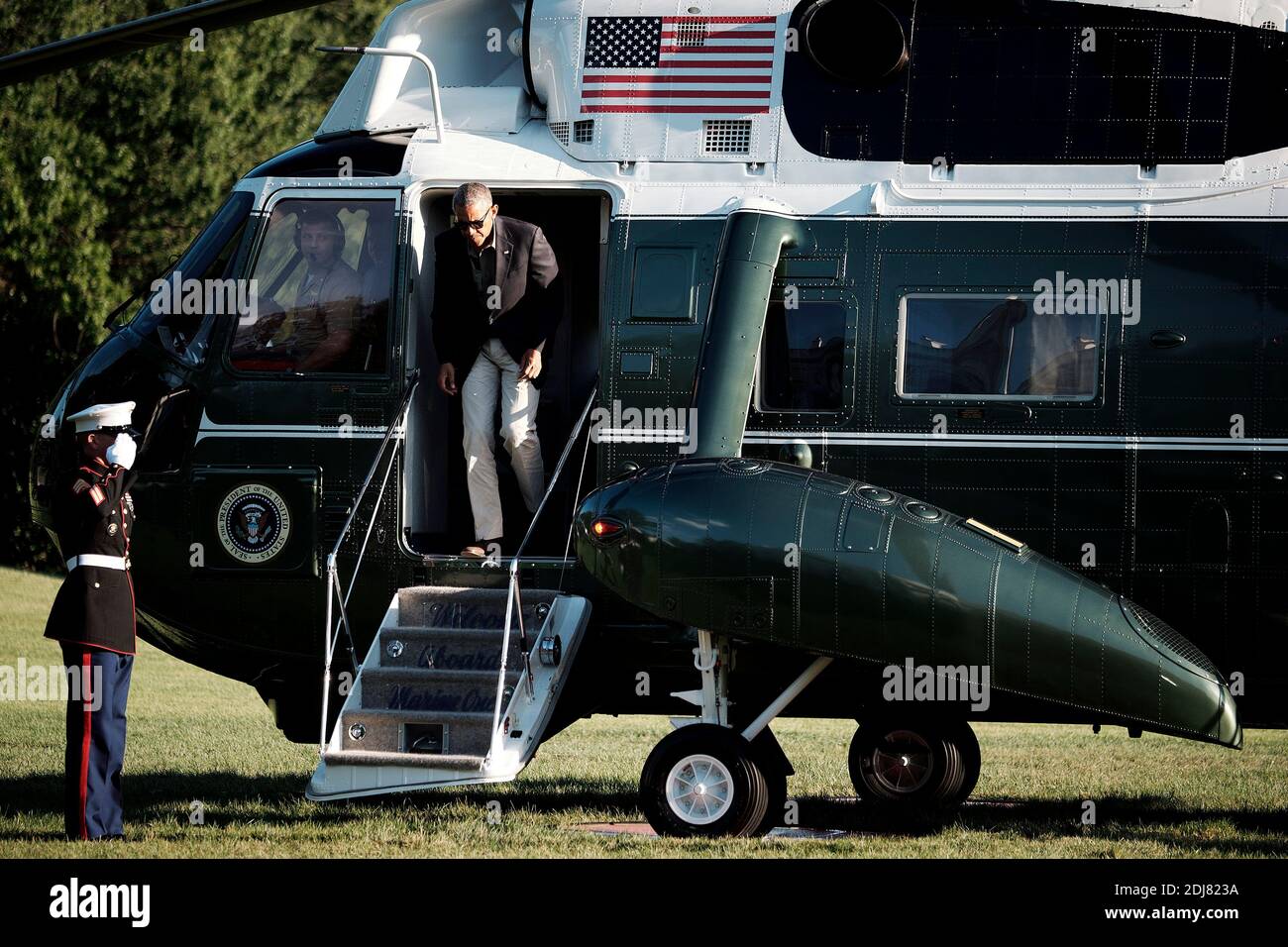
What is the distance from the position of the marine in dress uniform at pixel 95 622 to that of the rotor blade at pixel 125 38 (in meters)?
2.13

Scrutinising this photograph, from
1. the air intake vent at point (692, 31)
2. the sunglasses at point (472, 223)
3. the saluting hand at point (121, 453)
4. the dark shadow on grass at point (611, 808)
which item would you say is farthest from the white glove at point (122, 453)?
the air intake vent at point (692, 31)

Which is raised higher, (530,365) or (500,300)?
(500,300)

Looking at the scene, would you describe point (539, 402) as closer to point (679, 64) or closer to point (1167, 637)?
point (679, 64)

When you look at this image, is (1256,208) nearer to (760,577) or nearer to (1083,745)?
(760,577)

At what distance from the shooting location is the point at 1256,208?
334 inches

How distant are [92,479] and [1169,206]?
18.3ft

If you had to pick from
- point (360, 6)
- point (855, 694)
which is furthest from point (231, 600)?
point (360, 6)

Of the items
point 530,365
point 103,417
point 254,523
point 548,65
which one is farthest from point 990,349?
point 103,417

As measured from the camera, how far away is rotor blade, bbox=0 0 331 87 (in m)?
8.96

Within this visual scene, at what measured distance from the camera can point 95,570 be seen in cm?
808

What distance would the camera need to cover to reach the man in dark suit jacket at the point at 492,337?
8.99 meters

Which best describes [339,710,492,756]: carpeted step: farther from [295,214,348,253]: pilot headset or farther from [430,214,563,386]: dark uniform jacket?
[295,214,348,253]: pilot headset

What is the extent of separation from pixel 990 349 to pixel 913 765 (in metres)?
2.56

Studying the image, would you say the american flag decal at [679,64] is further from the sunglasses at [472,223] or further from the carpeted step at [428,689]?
the carpeted step at [428,689]
